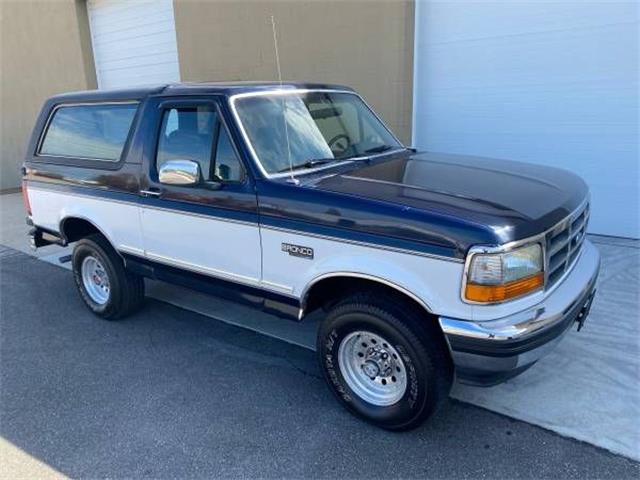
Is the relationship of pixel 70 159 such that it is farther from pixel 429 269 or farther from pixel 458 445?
pixel 458 445

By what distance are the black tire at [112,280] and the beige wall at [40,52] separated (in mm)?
8938

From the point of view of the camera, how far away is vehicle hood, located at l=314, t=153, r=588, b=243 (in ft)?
8.50

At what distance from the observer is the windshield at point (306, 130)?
3396mm

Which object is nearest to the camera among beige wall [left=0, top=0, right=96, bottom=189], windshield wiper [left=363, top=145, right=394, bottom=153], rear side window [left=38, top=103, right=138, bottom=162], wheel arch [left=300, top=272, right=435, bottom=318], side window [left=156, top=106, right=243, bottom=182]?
wheel arch [left=300, top=272, right=435, bottom=318]

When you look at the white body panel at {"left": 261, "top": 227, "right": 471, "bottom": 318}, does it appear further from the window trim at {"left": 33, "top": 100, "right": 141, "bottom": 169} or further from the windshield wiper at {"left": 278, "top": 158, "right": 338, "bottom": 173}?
the window trim at {"left": 33, "top": 100, "right": 141, "bottom": 169}

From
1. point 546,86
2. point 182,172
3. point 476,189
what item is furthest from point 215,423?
point 546,86

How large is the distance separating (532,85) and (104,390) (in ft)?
19.0

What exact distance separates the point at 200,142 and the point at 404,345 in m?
1.99

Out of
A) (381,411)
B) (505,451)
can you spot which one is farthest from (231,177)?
(505,451)

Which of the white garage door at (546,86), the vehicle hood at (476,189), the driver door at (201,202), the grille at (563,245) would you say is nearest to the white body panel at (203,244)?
the driver door at (201,202)

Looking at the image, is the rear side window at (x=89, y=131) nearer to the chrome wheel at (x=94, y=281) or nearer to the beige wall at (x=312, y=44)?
the chrome wheel at (x=94, y=281)

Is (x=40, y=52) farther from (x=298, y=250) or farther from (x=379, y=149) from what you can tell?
(x=298, y=250)

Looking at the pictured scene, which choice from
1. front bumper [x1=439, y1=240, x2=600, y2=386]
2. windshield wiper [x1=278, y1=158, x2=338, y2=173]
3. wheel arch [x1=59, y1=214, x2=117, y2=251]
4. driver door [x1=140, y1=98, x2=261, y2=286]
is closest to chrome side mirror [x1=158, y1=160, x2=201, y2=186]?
driver door [x1=140, y1=98, x2=261, y2=286]

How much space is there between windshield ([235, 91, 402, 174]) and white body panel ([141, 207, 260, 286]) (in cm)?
48
